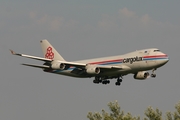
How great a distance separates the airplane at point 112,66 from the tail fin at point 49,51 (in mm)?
5194

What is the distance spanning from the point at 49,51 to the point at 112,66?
20.6 m

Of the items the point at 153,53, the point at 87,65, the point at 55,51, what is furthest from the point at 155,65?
the point at 55,51

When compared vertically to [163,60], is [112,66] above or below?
below

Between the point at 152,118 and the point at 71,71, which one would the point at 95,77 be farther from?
the point at 152,118

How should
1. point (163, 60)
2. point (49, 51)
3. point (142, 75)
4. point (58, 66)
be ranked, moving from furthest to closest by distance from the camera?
1. point (49, 51)
2. point (142, 75)
3. point (58, 66)
4. point (163, 60)

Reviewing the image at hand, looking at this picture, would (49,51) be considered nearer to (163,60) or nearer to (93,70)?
(93,70)

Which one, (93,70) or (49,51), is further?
(49,51)

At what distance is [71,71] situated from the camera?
112938mm

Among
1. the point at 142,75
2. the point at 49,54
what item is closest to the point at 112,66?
the point at 142,75

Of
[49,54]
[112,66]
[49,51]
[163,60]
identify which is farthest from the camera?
[49,51]

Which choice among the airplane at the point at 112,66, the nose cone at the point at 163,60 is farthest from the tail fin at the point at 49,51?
the nose cone at the point at 163,60

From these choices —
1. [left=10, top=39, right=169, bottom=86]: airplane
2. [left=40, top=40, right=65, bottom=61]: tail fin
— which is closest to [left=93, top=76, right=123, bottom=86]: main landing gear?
[left=10, top=39, right=169, bottom=86]: airplane

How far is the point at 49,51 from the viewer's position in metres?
123

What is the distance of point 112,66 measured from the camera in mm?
105688
